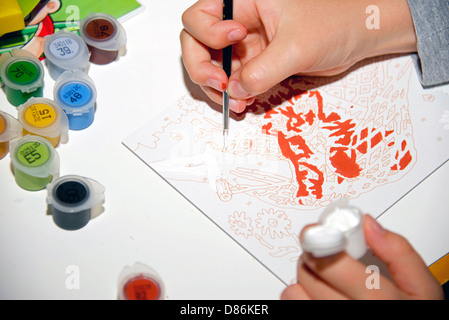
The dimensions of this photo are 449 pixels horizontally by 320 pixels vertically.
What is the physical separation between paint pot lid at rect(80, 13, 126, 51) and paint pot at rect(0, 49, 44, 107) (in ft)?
0.37

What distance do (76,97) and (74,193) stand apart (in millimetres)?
193

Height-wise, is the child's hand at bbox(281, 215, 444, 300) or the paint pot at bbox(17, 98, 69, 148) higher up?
the paint pot at bbox(17, 98, 69, 148)

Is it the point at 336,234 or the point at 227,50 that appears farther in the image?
the point at 227,50

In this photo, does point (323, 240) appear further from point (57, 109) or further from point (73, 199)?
point (57, 109)

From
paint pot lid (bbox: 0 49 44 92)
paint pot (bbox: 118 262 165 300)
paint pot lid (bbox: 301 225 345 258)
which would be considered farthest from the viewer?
paint pot lid (bbox: 0 49 44 92)

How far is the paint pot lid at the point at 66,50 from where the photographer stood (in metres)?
0.86

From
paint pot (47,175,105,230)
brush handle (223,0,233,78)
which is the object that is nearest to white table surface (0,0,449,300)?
paint pot (47,175,105,230)

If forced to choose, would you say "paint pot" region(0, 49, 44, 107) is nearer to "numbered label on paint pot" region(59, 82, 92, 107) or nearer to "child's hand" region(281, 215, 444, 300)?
"numbered label on paint pot" region(59, 82, 92, 107)

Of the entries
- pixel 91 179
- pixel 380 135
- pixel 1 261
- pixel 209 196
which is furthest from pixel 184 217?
pixel 380 135

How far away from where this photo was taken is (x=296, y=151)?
86cm

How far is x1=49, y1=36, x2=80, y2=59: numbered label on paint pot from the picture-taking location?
87cm

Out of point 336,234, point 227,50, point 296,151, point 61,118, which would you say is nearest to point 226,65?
point 227,50

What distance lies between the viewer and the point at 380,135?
877 millimetres
